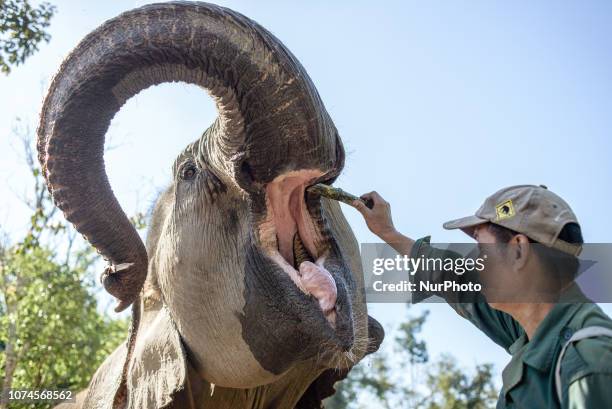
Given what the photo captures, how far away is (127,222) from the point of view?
3.54 metres

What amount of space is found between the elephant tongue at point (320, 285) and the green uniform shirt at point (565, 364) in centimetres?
74

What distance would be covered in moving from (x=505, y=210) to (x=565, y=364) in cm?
78

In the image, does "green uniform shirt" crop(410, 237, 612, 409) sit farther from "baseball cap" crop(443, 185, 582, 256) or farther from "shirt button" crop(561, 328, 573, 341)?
"baseball cap" crop(443, 185, 582, 256)

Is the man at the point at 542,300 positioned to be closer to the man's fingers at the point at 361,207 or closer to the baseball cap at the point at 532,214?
the baseball cap at the point at 532,214

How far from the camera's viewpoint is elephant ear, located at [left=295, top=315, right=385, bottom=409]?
A: 4082 mm

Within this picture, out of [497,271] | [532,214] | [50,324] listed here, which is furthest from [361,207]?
[50,324]

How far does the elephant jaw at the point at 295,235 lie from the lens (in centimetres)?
329

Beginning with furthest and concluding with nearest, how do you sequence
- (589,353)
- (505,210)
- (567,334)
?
(505,210) → (567,334) → (589,353)

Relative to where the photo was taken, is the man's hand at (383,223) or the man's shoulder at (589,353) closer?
the man's shoulder at (589,353)

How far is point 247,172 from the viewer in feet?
11.1

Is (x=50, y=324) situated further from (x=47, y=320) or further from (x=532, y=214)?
(x=532, y=214)

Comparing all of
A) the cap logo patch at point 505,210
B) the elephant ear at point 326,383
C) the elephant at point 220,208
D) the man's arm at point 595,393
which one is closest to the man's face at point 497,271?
the cap logo patch at point 505,210

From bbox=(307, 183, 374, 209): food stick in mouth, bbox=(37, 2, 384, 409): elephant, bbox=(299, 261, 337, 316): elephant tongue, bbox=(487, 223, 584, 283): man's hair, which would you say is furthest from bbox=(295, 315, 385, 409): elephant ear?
bbox=(487, 223, 584, 283): man's hair

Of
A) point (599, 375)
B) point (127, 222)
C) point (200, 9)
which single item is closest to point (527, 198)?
point (599, 375)
